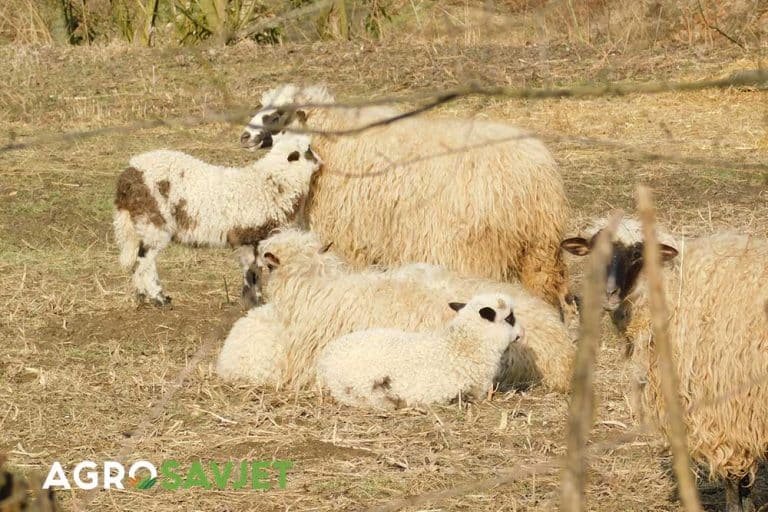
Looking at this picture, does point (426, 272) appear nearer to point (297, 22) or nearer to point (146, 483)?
point (146, 483)

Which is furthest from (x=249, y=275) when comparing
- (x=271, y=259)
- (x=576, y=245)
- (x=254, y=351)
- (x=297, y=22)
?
(x=297, y=22)

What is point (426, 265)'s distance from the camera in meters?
6.34

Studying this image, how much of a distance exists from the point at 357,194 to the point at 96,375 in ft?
5.75

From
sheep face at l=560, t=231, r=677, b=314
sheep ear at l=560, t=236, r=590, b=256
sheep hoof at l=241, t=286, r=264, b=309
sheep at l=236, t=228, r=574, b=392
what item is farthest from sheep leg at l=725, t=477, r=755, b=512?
sheep hoof at l=241, t=286, r=264, b=309

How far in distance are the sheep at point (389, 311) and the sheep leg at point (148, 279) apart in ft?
4.35

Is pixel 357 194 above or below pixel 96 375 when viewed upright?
above

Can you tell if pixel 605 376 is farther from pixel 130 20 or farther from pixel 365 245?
pixel 130 20

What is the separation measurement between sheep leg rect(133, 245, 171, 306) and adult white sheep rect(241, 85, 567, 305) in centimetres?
115

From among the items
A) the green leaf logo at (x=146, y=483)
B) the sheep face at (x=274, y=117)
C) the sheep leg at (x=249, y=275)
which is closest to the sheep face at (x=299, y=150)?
the sheep face at (x=274, y=117)

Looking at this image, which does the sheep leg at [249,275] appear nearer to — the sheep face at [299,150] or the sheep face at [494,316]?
the sheep face at [299,150]

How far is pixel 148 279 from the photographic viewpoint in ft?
24.7

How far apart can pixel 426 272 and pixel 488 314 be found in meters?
0.83

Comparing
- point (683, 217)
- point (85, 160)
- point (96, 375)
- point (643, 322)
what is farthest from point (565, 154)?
point (643, 322)

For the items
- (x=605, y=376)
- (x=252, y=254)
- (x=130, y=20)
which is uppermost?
(x=130, y=20)
